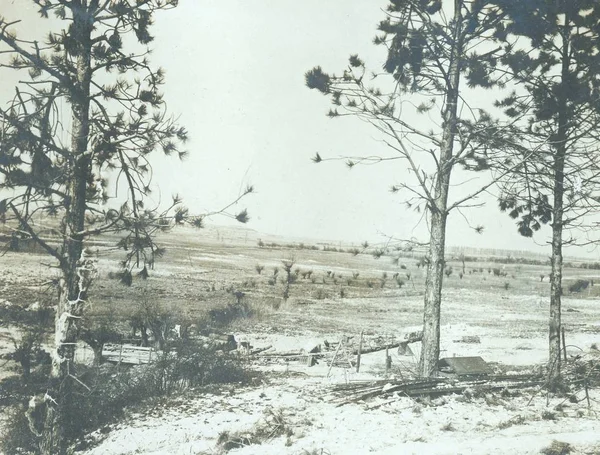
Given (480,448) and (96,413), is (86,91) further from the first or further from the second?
(480,448)

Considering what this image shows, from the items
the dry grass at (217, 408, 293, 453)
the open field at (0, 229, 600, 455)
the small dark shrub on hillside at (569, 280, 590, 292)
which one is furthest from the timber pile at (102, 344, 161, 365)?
the small dark shrub on hillside at (569, 280, 590, 292)


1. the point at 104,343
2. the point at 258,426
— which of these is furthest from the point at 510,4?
the point at 104,343

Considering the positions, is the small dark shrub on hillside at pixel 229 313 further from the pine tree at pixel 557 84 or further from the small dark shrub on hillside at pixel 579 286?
the small dark shrub on hillside at pixel 579 286

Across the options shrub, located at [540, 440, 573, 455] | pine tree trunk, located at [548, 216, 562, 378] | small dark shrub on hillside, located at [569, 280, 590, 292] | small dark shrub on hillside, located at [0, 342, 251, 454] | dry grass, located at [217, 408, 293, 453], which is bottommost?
small dark shrub on hillside, located at [0, 342, 251, 454]

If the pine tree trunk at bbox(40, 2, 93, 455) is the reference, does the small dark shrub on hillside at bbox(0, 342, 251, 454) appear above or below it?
below

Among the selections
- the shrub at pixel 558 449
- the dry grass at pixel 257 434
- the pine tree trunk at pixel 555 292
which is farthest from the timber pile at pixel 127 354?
the pine tree trunk at pixel 555 292

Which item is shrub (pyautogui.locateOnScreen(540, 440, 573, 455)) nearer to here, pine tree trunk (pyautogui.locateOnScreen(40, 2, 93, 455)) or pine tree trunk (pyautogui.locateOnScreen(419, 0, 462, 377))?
pine tree trunk (pyautogui.locateOnScreen(419, 0, 462, 377))

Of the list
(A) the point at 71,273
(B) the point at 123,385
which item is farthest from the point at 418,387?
(B) the point at 123,385
